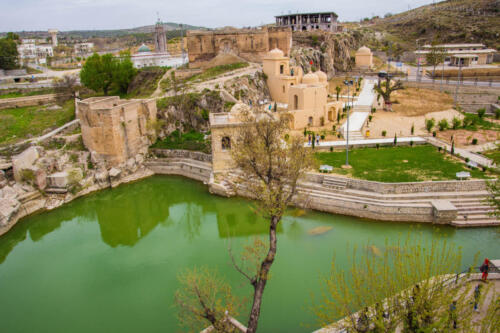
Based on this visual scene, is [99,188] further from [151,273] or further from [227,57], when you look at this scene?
[227,57]

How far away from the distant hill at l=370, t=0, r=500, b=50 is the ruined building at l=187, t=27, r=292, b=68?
29720mm

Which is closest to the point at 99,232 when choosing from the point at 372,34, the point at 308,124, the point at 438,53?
the point at 308,124

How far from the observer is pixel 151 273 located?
12.1 metres

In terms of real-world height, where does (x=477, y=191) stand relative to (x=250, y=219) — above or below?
above

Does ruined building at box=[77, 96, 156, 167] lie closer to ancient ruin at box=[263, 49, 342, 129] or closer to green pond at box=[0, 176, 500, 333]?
green pond at box=[0, 176, 500, 333]

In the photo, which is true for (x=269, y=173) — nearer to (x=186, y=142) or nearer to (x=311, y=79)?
(x=186, y=142)

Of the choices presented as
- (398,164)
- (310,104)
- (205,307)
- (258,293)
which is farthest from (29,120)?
(398,164)

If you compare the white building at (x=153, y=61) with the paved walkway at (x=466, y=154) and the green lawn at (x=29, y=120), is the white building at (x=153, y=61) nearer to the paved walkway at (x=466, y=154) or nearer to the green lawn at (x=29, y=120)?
the green lawn at (x=29, y=120)

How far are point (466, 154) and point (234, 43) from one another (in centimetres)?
2272

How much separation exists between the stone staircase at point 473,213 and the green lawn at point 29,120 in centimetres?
2286

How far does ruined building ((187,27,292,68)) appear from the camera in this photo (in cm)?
3306

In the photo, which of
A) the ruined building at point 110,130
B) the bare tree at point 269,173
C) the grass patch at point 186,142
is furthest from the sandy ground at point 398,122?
the ruined building at point 110,130

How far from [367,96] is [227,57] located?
1291 centimetres

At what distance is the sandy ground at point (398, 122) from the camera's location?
2182 centimetres
